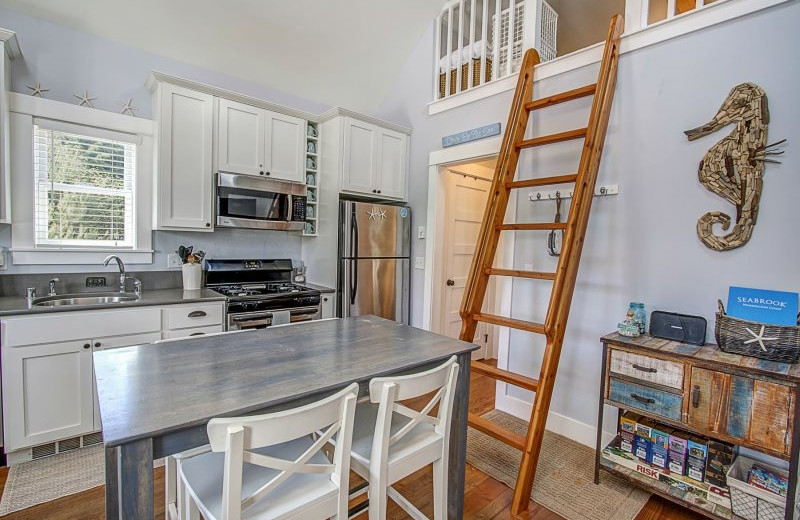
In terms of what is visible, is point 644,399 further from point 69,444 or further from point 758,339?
point 69,444

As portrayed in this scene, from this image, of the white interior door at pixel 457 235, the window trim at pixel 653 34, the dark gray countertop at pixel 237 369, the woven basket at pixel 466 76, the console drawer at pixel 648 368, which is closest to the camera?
the dark gray countertop at pixel 237 369

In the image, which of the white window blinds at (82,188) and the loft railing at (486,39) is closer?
the white window blinds at (82,188)

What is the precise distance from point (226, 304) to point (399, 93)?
2718mm

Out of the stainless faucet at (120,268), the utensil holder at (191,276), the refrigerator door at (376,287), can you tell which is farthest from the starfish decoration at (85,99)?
the refrigerator door at (376,287)

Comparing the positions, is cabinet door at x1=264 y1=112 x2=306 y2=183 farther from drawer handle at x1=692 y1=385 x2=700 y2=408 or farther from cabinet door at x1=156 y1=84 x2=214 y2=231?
drawer handle at x1=692 y1=385 x2=700 y2=408

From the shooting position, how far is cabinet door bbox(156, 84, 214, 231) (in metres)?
2.74

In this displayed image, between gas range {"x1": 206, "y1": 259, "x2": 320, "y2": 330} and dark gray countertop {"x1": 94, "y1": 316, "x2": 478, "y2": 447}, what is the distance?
3.62ft

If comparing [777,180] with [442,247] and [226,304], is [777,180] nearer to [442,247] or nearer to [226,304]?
[442,247]

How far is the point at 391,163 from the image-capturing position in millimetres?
3713

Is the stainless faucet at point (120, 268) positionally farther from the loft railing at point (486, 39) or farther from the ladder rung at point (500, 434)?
the loft railing at point (486, 39)

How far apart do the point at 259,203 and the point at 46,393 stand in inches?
71.9

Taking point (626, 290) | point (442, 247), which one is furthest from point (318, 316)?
point (626, 290)

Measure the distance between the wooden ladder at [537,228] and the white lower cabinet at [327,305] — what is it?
1.43 meters

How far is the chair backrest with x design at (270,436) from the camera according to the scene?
905mm
